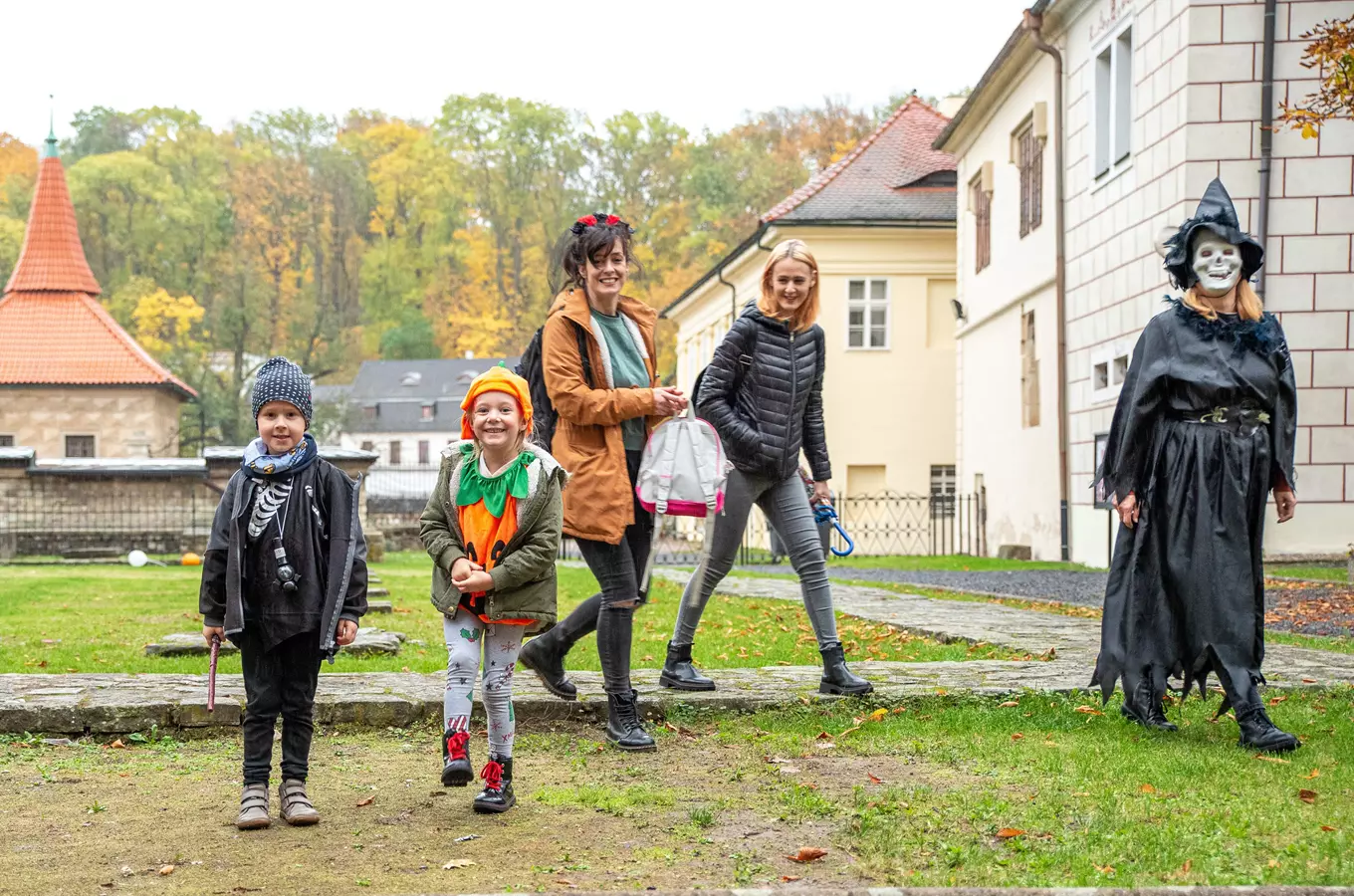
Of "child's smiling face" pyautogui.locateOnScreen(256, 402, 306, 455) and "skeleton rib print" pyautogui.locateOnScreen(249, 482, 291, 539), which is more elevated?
"child's smiling face" pyautogui.locateOnScreen(256, 402, 306, 455)

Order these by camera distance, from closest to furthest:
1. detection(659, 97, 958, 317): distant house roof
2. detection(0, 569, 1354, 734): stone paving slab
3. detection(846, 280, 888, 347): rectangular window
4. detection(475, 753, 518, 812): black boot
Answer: detection(475, 753, 518, 812): black boot < detection(0, 569, 1354, 734): stone paving slab < detection(659, 97, 958, 317): distant house roof < detection(846, 280, 888, 347): rectangular window

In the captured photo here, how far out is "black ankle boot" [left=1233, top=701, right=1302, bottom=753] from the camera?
5328mm

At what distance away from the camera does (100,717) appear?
6.12 meters

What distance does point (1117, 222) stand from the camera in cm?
1941

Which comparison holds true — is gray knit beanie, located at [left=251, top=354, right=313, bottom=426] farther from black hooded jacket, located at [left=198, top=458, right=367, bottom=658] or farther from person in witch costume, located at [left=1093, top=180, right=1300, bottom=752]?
person in witch costume, located at [left=1093, top=180, right=1300, bottom=752]

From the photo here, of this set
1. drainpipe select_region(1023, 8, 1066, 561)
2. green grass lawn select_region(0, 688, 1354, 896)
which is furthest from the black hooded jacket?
drainpipe select_region(1023, 8, 1066, 561)

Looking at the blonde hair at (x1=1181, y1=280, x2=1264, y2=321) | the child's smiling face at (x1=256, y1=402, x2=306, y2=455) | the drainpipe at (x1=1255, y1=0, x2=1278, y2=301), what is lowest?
the child's smiling face at (x1=256, y1=402, x2=306, y2=455)

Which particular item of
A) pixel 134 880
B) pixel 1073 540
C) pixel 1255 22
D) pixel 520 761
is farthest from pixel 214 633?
pixel 1073 540

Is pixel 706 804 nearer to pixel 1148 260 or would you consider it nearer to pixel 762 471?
pixel 762 471

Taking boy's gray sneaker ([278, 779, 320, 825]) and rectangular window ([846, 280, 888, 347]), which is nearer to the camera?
boy's gray sneaker ([278, 779, 320, 825])

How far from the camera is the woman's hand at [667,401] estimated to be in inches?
225

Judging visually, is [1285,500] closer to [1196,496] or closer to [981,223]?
[1196,496]

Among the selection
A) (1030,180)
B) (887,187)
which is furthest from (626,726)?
(887,187)

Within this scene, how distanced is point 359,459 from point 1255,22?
63.5 feet
